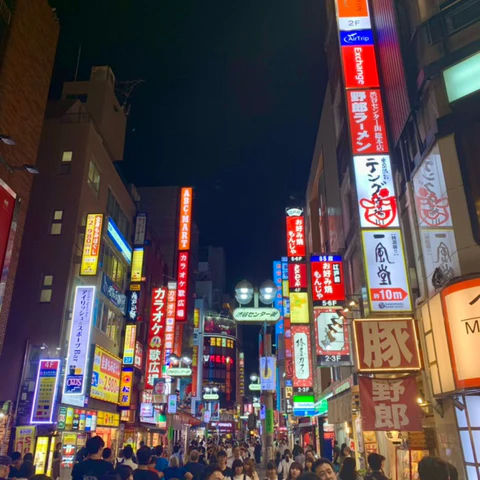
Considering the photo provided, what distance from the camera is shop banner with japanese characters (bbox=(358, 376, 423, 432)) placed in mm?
9281

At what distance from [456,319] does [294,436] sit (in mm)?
49258

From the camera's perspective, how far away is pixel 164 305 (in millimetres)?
31141

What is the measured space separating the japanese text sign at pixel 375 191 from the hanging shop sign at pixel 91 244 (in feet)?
44.0

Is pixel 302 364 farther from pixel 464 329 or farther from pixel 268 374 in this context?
pixel 464 329

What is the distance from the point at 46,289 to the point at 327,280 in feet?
43.1

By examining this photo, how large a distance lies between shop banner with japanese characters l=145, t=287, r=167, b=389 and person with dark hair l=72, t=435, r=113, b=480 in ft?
79.1

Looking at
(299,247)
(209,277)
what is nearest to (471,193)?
(299,247)

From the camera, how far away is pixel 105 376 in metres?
23.7

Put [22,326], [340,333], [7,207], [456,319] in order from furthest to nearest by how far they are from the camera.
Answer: [22,326], [340,333], [7,207], [456,319]

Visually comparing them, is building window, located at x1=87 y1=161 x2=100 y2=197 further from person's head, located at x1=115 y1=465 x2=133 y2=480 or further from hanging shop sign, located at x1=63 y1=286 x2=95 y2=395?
person's head, located at x1=115 y1=465 x2=133 y2=480

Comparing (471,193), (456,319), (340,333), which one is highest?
(471,193)

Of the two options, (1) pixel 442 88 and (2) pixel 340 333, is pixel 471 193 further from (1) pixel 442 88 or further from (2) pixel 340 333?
(2) pixel 340 333

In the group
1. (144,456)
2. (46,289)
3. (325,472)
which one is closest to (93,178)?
(46,289)

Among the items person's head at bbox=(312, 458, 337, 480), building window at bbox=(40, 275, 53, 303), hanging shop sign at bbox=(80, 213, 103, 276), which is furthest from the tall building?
person's head at bbox=(312, 458, 337, 480)
